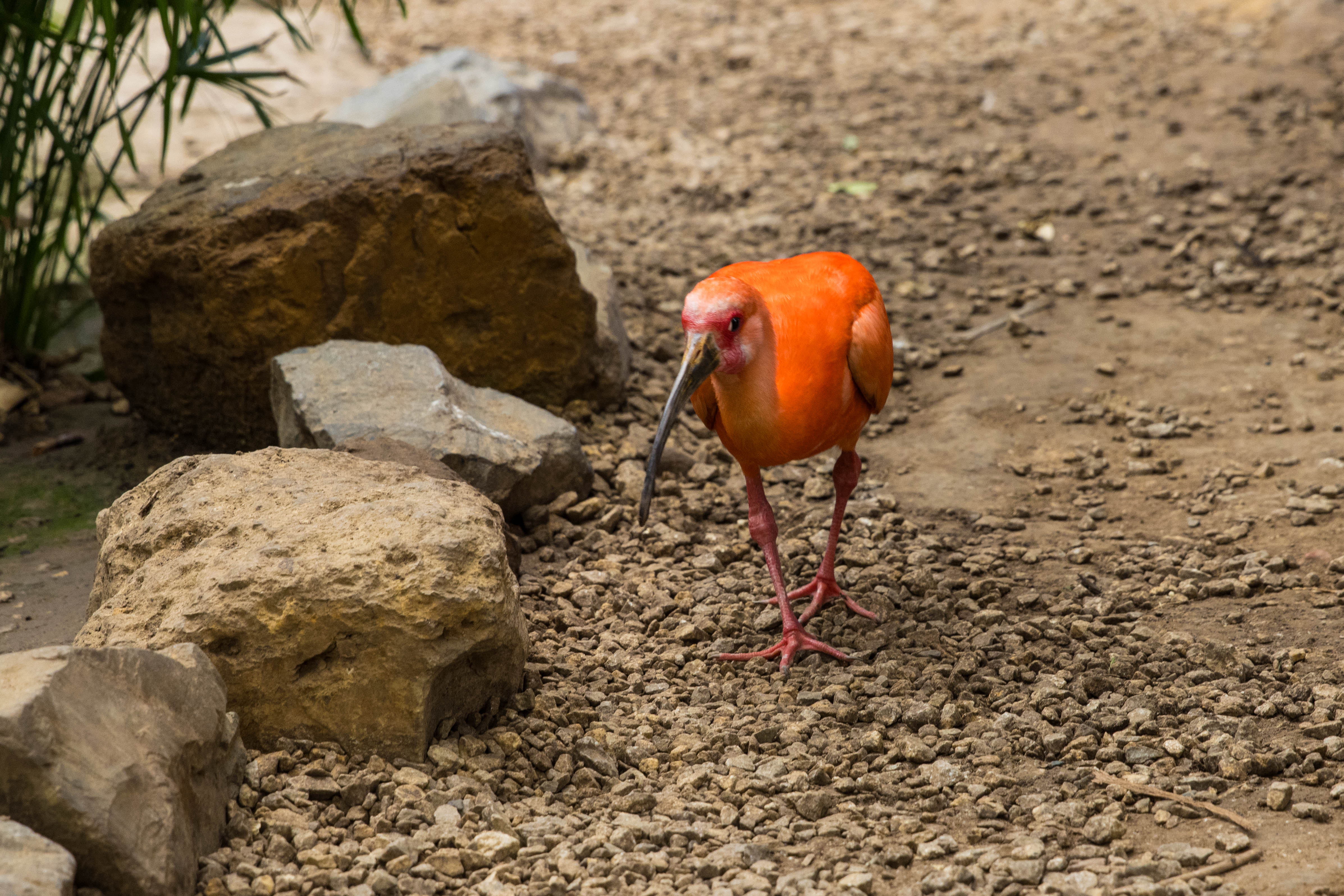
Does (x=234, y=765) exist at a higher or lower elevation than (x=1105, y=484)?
higher

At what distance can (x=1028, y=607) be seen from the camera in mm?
3717

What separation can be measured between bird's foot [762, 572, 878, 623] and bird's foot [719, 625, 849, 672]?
12 centimetres

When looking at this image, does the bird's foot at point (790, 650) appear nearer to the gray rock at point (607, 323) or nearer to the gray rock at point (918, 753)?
the gray rock at point (918, 753)

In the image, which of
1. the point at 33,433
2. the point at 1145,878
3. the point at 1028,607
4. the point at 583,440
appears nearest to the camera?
the point at 1145,878

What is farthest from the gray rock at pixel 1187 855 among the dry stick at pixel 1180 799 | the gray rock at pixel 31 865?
the gray rock at pixel 31 865

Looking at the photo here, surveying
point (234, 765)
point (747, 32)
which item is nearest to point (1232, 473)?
point (234, 765)

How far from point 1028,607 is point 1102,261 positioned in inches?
120

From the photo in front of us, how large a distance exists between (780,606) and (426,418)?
4.41ft

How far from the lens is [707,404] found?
3.59 meters

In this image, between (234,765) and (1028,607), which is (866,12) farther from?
(234,765)

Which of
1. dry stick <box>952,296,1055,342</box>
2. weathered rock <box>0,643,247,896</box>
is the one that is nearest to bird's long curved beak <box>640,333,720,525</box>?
weathered rock <box>0,643,247,896</box>

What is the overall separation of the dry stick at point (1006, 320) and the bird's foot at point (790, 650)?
246cm

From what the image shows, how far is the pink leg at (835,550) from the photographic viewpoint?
379 cm

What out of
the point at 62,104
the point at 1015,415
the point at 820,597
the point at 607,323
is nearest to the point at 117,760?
the point at 820,597
